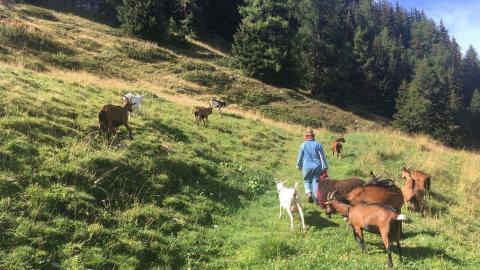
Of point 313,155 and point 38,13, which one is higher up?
point 38,13

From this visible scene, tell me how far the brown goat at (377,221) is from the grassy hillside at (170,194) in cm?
40

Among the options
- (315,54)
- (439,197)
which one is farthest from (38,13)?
(439,197)

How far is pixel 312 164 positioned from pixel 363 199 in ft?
7.45

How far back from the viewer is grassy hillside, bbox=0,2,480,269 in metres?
8.34

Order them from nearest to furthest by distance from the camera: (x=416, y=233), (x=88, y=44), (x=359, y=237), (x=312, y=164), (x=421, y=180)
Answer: (x=359, y=237)
(x=416, y=233)
(x=312, y=164)
(x=421, y=180)
(x=88, y=44)

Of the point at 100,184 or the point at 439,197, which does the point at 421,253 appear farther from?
the point at 100,184

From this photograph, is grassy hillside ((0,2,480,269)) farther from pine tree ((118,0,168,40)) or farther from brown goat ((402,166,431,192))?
pine tree ((118,0,168,40))

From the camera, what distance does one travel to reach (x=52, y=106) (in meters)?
14.0

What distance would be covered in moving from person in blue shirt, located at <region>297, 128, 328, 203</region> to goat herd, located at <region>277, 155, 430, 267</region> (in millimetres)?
504

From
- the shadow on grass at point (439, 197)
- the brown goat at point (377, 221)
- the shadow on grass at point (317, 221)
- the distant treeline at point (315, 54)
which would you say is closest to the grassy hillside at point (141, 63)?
the distant treeline at point (315, 54)

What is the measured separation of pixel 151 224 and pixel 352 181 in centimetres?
473

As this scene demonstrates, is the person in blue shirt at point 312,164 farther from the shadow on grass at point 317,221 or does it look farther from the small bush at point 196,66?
the small bush at point 196,66

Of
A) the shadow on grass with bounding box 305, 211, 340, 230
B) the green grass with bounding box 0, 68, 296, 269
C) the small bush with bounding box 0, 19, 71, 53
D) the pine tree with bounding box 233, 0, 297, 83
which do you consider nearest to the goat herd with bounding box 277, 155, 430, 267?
the shadow on grass with bounding box 305, 211, 340, 230

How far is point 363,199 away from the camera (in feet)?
32.8
